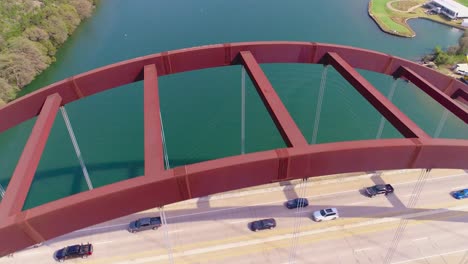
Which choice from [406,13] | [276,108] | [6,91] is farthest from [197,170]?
[406,13]

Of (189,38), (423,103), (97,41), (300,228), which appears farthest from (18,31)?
(423,103)

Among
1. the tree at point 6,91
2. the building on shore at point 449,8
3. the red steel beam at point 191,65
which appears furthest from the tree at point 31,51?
the building on shore at point 449,8

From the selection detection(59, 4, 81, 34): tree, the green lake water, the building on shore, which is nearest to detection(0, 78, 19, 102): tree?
the green lake water

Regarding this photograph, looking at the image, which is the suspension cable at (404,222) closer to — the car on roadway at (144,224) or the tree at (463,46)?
the car on roadway at (144,224)

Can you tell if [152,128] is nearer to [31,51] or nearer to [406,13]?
[31,51]

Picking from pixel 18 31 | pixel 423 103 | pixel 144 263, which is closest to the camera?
pixel 144 263

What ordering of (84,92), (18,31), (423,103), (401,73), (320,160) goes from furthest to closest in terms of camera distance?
1. (18,31)
2. (423,103)
3. (401,73)
4. (84,92)
5. (320,160)

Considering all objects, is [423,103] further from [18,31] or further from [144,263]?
[18,31]
